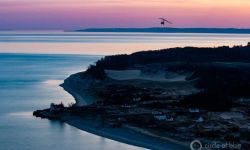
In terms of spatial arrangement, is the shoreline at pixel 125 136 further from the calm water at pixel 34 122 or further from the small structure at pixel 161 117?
the small structure at pixel 161 117

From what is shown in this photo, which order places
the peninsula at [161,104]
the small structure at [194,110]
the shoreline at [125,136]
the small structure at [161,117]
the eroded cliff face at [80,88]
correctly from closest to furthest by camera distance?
the shoreline at [125,136]
the peninsula at [161,104]
the small structure at [161,117]
the small structure at [194,110]
the eroded cliff face at [80,88]

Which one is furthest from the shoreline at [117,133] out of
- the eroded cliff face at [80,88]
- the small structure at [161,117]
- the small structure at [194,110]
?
the eroded cliff face at [80,88]

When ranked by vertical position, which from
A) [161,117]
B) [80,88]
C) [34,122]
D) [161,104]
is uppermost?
[80,88]

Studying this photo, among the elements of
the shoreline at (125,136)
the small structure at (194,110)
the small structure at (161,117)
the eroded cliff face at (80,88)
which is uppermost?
the eroded cliff face at (80,88)

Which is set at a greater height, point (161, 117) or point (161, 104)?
point (161, 104)

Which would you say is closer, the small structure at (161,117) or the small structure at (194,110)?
the small structure at (161,117)

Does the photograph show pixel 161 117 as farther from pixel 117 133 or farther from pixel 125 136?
pixel 125 136

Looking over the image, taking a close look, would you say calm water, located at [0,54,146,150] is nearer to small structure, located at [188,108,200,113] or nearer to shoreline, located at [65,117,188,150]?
shoreline, located at [65,117,188,150]

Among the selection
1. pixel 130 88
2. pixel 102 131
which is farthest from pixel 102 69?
pixel 102 131

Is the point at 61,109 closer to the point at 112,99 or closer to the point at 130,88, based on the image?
the point at 112,99

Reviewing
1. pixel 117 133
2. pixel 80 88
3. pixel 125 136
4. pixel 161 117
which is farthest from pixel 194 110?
pixel 80 88
